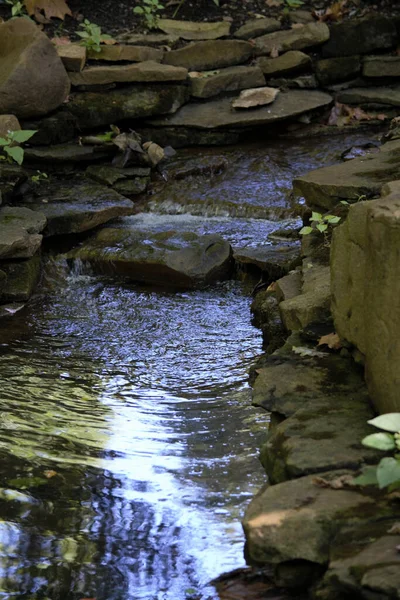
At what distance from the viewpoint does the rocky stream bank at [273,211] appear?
106 inches

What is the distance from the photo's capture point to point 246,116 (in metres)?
10.4

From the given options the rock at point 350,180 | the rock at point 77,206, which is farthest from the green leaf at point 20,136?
the rock at point 350,180

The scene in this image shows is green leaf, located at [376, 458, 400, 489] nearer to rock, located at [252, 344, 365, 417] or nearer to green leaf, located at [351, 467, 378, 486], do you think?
green leaf, located at [351, 467, 378, 486]

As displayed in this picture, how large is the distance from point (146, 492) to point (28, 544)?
25.1 inches

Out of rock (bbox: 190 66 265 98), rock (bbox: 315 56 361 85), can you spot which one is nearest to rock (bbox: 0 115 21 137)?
rock (bbox: 190 66 265 98)

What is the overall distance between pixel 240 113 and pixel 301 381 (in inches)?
289

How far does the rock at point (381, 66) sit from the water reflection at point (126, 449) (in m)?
5.54

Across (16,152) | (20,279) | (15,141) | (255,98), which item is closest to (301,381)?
(20,279)

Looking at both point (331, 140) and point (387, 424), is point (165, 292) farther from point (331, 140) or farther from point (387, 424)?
point (387, 424)

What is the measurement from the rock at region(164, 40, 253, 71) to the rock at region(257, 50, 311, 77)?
0.36m

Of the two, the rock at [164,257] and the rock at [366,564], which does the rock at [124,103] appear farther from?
the rock at [366,564]

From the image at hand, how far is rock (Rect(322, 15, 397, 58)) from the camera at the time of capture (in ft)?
37.0

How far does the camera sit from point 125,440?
14.2 ft

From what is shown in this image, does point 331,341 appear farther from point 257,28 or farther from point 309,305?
point 257,28
